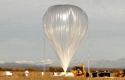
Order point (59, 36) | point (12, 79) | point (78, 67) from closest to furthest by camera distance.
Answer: point (12, 79)
point (59, 36)
point (78, 67)

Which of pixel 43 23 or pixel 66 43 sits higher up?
pixel 43 23

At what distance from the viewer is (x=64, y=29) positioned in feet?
177

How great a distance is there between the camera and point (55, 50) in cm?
5353

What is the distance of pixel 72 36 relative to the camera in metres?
54.2

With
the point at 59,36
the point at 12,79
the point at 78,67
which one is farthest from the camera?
the point at 78,67

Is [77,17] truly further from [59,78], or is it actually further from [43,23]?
[59,78]

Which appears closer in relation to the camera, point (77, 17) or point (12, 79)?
point (12, 79)

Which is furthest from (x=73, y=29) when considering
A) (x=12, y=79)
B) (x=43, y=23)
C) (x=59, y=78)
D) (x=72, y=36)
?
(x=12, y=79)

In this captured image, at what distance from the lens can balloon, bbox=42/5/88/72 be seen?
53188mm

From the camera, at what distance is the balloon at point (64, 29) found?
5319 cm

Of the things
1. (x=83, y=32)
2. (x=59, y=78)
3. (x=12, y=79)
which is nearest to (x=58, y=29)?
(x=83, y=32)

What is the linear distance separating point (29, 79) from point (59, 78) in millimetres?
4312

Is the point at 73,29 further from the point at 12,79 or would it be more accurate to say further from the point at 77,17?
the point at 12,79

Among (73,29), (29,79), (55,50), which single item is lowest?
(29,79)
